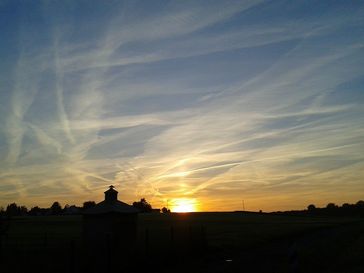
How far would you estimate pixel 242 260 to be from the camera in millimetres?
23141

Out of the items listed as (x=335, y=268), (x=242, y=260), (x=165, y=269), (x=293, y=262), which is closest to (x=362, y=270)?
(x=335, y=268)

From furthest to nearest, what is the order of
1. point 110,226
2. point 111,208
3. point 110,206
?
point 110,206
point 111,208
point 110,226

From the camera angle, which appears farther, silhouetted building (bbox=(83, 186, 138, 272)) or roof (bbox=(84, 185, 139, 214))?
roof (bbox=(84, 185, 139, 214))

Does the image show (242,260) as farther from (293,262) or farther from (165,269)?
(293,262)

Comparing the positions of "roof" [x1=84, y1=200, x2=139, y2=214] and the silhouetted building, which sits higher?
"roof" [x1=84, y1=200, x2=139, y2=214]

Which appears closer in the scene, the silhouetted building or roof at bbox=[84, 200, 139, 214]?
the silhouetted building

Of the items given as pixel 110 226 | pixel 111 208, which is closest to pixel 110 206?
pixel 111 208

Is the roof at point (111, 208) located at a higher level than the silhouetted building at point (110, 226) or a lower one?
higher

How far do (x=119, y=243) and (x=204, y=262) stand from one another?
325 inches

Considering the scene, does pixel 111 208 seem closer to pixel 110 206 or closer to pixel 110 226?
pixel 110 206

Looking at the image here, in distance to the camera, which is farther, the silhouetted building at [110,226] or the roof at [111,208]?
the roof at [111,208]

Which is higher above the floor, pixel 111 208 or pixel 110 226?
pixel 111 208

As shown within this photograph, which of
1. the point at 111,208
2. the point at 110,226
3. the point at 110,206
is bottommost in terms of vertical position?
the point at 110,226

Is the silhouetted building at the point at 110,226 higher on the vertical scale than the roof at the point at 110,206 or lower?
lower
